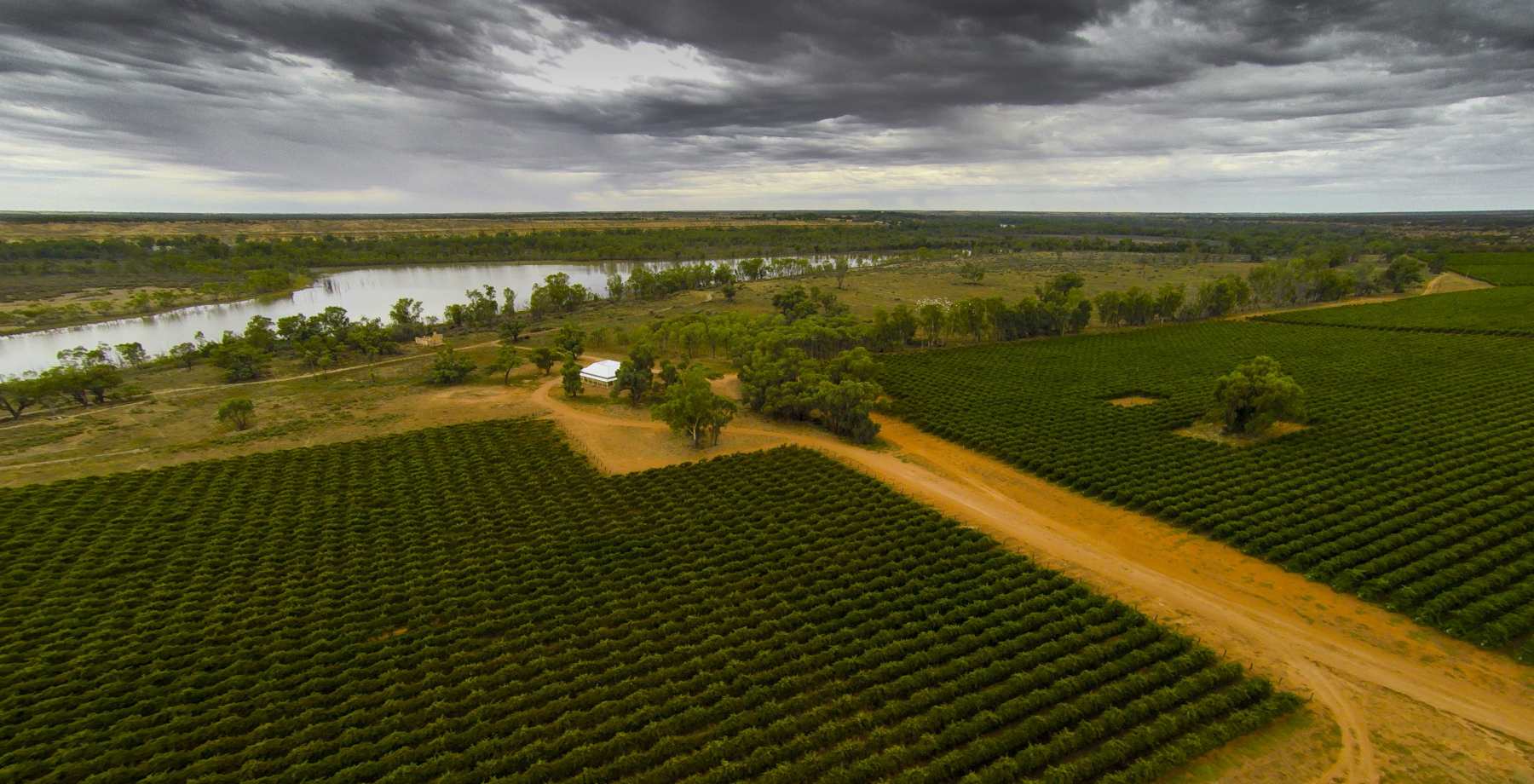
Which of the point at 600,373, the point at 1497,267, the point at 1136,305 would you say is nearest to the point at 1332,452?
the point at 1136,305

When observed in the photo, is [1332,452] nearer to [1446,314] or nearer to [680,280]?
[1446,314]

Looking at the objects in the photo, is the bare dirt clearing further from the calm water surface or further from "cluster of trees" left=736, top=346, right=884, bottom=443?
the calm water surface

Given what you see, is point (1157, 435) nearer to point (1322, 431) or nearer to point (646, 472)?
point (1322, 431)

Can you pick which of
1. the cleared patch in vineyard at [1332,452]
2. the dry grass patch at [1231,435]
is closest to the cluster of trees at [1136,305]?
the cleared patch in vineyard at [1332,452]

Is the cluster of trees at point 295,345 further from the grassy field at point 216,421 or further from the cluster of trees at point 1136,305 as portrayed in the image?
the cluster of trees at point 1136,305

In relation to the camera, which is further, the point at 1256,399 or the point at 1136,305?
the point at 1136,305

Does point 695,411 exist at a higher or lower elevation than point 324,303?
lower

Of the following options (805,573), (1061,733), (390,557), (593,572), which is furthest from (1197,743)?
(390,557)
